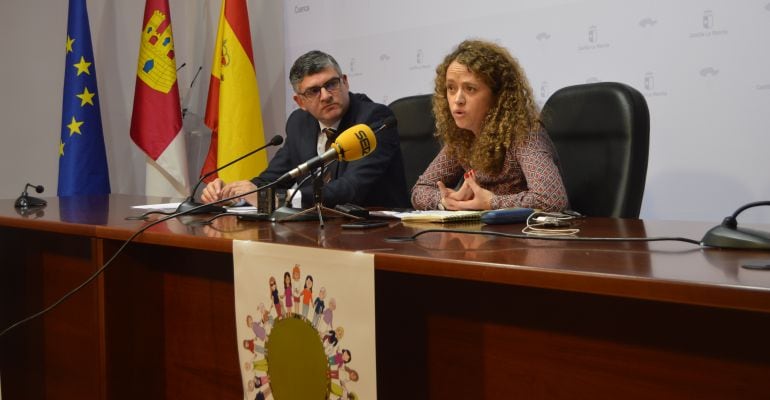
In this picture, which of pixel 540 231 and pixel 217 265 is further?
pixel 217 265

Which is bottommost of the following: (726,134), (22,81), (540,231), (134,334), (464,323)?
(134,334)

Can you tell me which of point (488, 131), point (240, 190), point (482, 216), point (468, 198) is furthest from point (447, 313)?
point (240, 190)

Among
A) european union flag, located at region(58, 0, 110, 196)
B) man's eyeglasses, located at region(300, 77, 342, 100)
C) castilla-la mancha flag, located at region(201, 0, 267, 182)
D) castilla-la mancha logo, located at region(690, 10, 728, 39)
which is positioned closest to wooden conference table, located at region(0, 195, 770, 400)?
man's eyeglasses, located at region(300, 77, 342, 100)

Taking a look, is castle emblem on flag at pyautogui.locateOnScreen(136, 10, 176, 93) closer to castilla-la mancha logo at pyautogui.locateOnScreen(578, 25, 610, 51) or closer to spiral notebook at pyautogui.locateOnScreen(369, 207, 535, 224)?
castilla-la mancha logo at pyautogui.locateOnScreen(578, 25, 610, 51)

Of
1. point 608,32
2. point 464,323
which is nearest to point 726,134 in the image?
point 608,32

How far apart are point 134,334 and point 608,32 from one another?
6.67 feet

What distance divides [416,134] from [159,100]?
5.79ft

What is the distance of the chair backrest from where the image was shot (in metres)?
2.62

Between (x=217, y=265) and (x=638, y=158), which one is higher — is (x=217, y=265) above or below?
below

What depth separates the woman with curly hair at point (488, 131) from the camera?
1.99 metres

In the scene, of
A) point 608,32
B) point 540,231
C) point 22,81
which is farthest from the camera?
point 22,81

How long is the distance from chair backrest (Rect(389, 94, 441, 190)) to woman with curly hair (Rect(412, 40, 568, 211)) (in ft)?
1.09

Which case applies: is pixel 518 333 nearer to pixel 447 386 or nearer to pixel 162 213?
pixel 447 386

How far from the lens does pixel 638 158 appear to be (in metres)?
1.97
